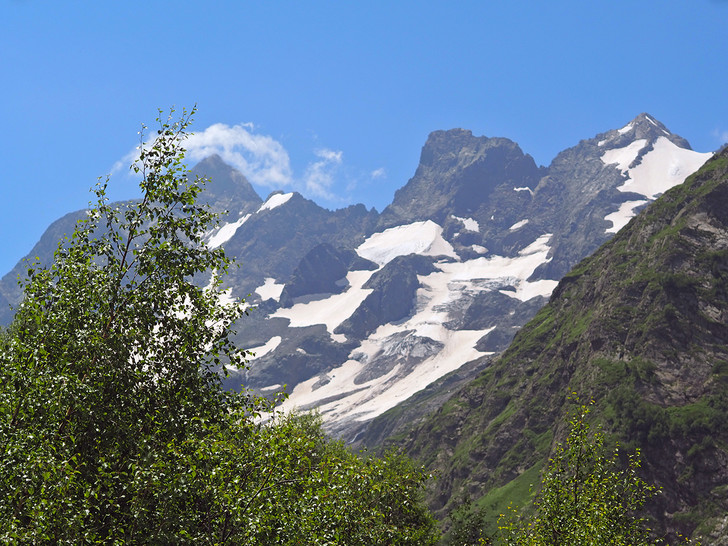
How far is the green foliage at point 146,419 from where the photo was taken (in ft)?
69.4

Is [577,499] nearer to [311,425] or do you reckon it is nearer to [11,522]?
[11,522]

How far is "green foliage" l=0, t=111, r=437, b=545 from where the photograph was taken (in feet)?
69.4

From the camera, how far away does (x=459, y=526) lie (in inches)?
3526

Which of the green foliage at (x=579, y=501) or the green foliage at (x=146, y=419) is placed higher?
the green foliage at (x=146, y=419)

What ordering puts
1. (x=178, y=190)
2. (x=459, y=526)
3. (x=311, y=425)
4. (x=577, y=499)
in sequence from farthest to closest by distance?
1. (x=459, y=526)
2. (x=311, y=425)
3. (x=577, y=499)
4. (x=178, y=190)

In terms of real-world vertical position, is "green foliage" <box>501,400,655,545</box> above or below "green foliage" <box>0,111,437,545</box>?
below

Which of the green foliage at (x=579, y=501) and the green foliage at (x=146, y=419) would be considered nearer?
the green foliage at (x=146, y=419)

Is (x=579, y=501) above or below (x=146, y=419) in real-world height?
below

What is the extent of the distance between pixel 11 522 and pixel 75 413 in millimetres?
4970

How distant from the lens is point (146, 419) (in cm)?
2509

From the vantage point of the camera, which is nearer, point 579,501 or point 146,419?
point 146,419

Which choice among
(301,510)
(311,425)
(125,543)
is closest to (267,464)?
(301,510)

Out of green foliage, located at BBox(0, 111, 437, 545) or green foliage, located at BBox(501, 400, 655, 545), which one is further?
green foliage, located at BBox(501, 400, 655, 545)

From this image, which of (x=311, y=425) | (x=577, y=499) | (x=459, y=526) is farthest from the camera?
(x=459, y=526)
